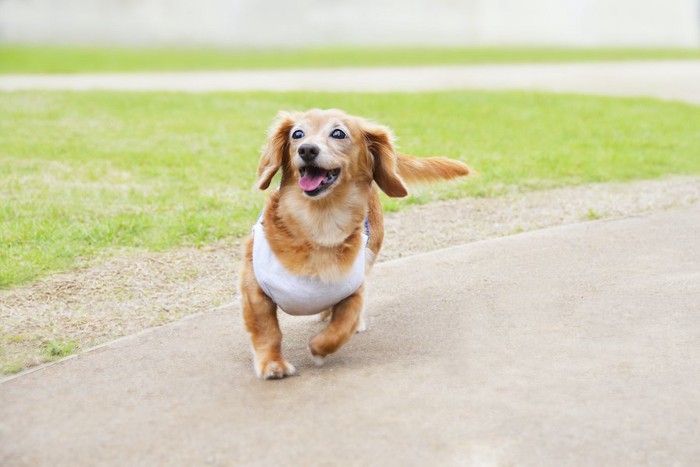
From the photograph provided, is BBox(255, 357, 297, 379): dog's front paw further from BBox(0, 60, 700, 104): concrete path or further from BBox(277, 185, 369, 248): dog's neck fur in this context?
BBox(0, 60, 700, 104): concrete path

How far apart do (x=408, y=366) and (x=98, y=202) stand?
462 cm

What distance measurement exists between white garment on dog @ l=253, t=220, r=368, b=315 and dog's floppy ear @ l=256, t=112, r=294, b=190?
308 millimetres

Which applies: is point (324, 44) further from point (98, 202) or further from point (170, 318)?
point (170, 318)

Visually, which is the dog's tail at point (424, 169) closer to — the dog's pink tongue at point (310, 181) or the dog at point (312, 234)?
the dog at point (312, 234)

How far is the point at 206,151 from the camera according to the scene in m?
11.0

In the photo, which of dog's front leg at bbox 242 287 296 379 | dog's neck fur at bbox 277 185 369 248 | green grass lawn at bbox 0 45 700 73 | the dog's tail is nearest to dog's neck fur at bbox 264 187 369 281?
dog's neck fur at bbox 277 185 369 248

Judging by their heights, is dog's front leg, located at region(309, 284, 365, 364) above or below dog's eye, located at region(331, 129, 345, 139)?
below

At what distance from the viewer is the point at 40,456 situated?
3.78 meters

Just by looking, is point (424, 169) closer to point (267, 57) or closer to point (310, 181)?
point (310, 181)

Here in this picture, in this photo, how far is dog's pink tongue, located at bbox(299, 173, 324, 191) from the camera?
4.53m

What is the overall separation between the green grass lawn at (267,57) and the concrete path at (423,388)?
61.5ft

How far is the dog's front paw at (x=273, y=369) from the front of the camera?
4480 millimetres

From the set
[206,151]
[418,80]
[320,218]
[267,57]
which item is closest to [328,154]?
[320,218]

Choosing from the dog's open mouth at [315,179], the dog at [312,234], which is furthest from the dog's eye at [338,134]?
the dog's open mouth at [315,179]
